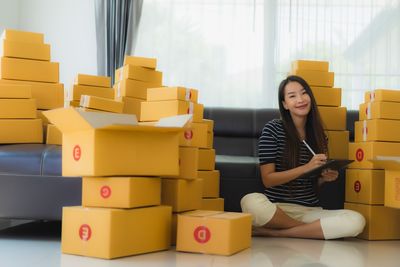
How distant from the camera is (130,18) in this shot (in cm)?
403

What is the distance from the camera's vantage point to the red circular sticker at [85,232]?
1.87m

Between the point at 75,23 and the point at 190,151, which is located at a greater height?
the point at 75,23

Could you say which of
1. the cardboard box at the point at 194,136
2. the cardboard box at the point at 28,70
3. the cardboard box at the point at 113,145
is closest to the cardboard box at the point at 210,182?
the cardboard box at the point at 194,136

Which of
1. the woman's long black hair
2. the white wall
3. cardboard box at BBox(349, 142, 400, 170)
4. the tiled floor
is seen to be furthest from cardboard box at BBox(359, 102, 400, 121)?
the white wall

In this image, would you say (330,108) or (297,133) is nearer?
(297,133)

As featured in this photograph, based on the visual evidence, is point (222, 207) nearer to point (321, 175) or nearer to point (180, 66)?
point (321, 175)

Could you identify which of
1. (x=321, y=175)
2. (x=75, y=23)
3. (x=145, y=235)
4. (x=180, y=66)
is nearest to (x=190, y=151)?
(x=145, y=235)

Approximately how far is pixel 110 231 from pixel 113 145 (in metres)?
Answer: 0.32

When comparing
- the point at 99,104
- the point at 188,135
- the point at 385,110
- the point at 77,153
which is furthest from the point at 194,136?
the point at 385,110

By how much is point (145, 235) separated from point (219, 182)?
95 cm

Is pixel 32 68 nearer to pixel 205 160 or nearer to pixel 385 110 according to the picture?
pixel 205 160

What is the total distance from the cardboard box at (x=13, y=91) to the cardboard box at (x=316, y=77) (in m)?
1.55

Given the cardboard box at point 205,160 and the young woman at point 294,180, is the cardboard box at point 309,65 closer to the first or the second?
the young woman at point 294,180

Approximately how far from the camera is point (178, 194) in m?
2.14
